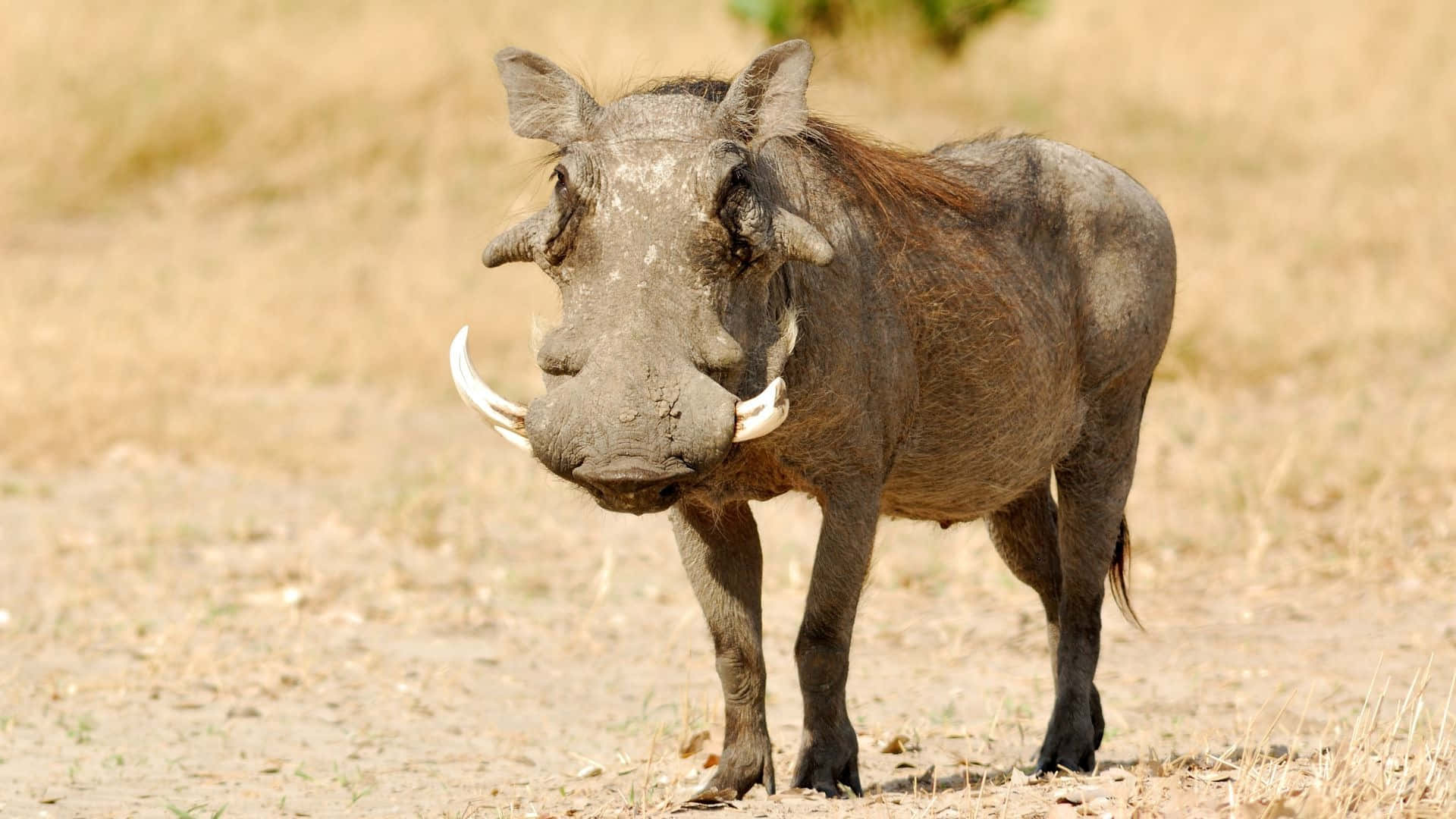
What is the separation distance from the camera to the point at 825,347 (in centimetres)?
366

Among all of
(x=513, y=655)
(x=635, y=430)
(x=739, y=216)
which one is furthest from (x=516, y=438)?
(x=513, y=655)

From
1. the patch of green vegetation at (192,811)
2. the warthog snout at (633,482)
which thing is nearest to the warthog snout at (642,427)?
the warthog snout at (633,482)

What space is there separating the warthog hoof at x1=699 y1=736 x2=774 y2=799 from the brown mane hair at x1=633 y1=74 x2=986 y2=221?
1.18m

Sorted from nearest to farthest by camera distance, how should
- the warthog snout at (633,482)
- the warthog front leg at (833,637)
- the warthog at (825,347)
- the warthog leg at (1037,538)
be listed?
1. the warthog snout at (633,482)
2. the warthog at (825,347)
3. the warthog front leg at (833,637)
4. the warthog leg at (1037,538)

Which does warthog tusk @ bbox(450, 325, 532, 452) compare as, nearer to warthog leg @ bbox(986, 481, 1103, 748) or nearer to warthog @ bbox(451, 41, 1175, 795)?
warthog @ bbox(451, 41, 1175, 795)

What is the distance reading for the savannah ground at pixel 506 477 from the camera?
4.65 metres

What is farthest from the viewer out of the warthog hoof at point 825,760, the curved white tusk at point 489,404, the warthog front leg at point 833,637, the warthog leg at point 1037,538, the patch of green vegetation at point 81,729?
the warthog leg at point 1037,538

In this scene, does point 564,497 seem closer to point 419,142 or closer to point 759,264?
point 759,264

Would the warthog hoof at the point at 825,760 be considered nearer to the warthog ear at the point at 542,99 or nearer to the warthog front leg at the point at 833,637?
the warthog front leg at the point at 833,637

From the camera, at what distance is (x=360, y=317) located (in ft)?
34.9

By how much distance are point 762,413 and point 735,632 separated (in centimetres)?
95

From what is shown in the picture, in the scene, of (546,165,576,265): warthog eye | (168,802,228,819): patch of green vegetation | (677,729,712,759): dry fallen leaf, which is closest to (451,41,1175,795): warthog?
(546,165,576,265): warthog eye

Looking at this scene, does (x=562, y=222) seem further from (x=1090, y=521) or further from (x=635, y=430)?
(x=1090, y=521)

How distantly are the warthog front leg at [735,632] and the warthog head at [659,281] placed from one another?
2.18ft
